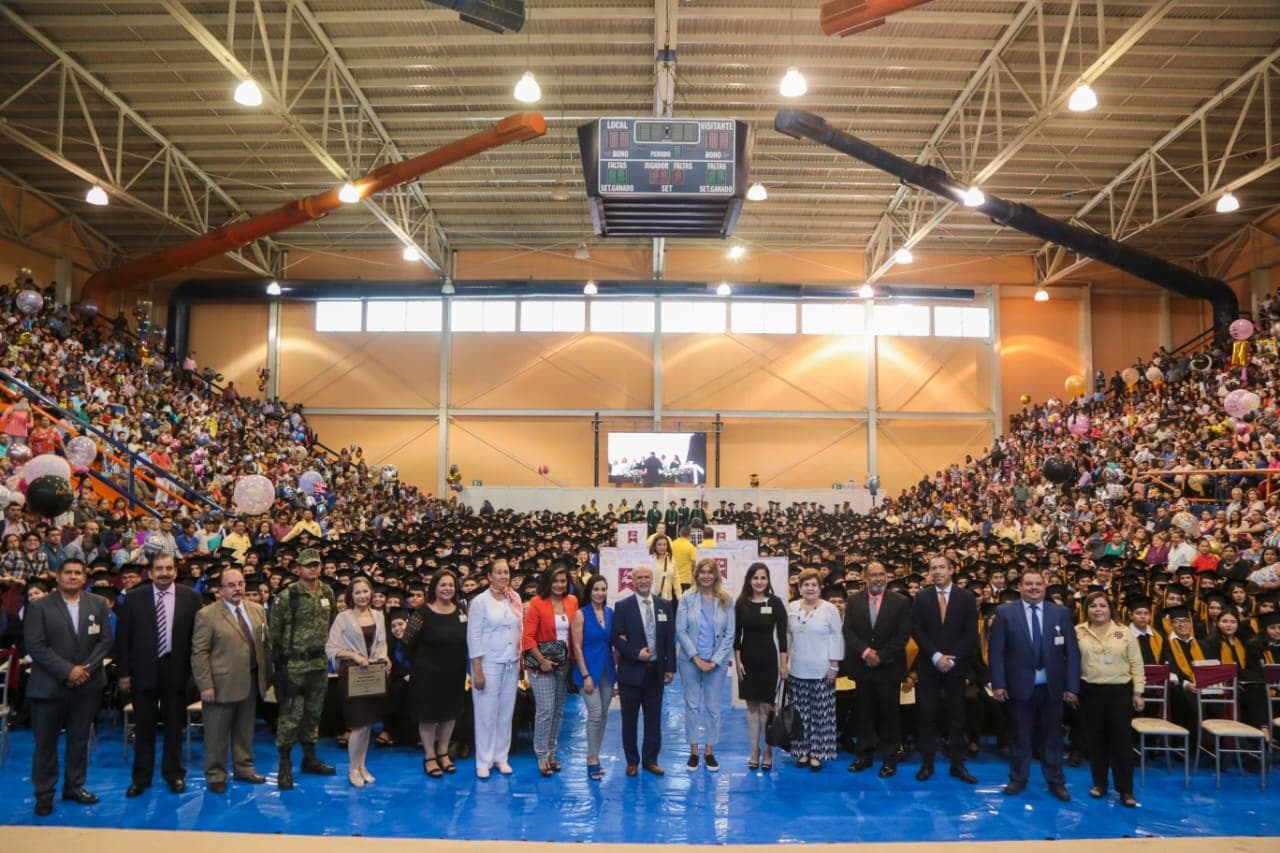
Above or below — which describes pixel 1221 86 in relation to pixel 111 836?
above

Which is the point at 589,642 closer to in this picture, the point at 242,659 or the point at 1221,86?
the point at 242,659

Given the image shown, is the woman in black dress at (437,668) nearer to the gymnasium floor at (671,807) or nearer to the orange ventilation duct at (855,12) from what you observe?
the gymnasium floor at (671,807)

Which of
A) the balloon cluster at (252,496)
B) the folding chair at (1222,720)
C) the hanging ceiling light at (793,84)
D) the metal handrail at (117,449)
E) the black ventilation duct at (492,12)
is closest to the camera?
the folding chair at (1222,720)

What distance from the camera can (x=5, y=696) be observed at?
7180 mm

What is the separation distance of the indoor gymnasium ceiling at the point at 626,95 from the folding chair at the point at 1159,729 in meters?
9.68

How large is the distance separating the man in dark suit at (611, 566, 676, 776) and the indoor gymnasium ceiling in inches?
412

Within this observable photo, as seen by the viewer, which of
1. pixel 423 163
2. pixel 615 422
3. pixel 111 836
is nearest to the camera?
pixel 111 836

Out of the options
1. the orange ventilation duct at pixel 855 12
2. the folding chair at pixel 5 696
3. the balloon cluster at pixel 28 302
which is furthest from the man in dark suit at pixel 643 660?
the balloon cluster at pixel 28 302

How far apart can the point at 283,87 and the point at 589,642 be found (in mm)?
11470

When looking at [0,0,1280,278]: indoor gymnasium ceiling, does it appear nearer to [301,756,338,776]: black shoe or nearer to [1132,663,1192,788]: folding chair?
[1132,663,1192,788]: folding chair

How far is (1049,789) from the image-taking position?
6906 millimetres

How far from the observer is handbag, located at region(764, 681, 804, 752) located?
750 centimetres

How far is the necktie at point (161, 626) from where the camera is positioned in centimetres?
677

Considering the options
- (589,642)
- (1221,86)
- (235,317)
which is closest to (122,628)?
(589,642)
